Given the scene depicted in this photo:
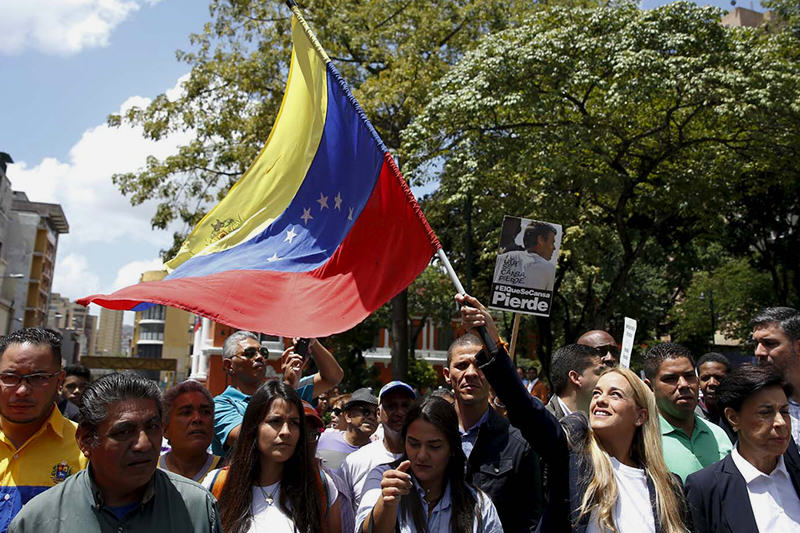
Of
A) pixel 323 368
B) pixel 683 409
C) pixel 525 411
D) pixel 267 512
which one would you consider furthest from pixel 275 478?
pixel 683 409

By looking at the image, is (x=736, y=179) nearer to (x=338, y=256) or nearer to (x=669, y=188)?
(x=669, y=188)

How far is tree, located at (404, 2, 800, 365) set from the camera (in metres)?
14.4

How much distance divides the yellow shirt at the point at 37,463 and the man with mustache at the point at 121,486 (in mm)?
921

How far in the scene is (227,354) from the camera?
4941 millimetres

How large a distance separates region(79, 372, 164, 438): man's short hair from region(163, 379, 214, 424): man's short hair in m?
1.50

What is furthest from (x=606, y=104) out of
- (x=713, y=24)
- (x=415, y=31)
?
(x=415, y=31)

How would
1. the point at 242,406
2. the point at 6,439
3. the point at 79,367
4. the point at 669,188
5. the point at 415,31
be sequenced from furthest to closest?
the point at 415,31 < the point at 669,188 < the point at 79,367 < the point at 242,406 < the point at 6,439

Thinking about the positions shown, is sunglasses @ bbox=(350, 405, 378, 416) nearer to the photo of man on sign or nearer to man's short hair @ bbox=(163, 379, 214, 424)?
man's short hair @ bbox=(163, 379, 214, 424)

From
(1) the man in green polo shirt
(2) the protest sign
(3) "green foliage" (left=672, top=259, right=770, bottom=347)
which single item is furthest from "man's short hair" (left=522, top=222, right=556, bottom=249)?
(3) "green foliage" (left=672, top=259, right=770, bottom=347)

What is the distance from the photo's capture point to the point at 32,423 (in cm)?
344

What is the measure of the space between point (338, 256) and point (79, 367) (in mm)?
A: 4438

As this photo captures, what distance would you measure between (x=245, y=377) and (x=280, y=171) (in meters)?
1.47

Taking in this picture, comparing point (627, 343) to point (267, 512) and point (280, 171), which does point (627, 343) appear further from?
point (267, 512)

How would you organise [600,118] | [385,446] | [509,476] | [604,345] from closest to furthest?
[509,476], [385,446], [604,345], [600,118]
